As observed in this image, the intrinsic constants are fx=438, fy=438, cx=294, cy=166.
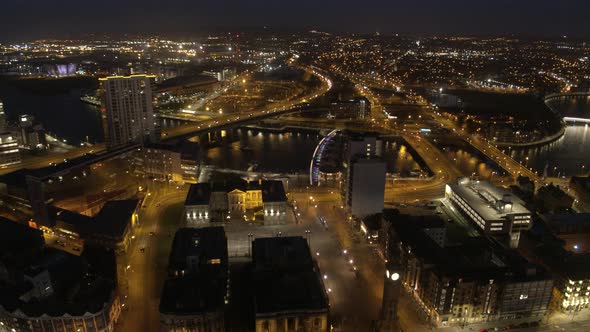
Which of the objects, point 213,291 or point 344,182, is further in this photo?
point 344,182

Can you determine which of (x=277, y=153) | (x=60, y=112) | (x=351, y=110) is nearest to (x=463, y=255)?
(x=277, y=153)

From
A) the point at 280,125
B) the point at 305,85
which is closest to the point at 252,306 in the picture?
the point at 280,125

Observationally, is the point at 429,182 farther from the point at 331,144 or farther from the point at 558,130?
the point at 558,130

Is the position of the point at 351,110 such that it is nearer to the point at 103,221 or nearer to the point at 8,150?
the point at 8,150

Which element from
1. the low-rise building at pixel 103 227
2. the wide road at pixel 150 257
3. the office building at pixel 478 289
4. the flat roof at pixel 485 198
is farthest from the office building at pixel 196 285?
the flat roof at pixel 485 198

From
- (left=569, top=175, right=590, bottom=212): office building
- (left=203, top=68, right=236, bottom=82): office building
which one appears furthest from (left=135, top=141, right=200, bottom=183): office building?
(left=203, top=68, right=236, bottom=82): office building

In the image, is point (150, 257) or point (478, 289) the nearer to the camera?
point (478, 289)
